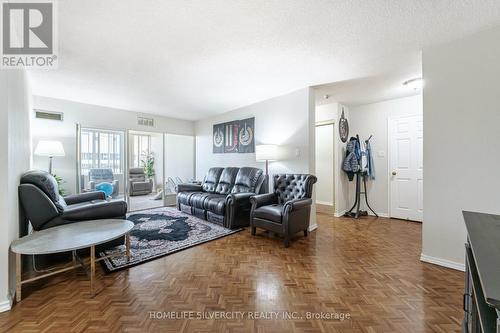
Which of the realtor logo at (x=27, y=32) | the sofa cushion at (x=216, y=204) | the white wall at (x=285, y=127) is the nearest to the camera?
the realtor logo at (x=27, y=32)

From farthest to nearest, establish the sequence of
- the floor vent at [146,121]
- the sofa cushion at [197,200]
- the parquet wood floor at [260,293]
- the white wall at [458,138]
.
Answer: the floor vent at [146,121], the sofa cushion at [197,200], the white wall at [458,138], the parquet wood floor at [260,293]

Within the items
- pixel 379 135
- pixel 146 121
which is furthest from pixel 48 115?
pixel 379 135

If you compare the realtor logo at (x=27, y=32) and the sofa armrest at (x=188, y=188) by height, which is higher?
the realtor logo at (x=27, y=32)

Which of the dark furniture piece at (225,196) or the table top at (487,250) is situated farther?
the dark furniture piece at (225,196)

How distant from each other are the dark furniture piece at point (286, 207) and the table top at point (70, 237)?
5.81 feet

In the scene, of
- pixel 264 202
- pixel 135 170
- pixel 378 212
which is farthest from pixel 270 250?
pixel 135 170

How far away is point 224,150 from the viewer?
5.36 meters

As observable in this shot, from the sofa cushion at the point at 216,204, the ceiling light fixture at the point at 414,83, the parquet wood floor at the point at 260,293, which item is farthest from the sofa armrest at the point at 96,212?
the ceiling light fixture at the point at 414,83

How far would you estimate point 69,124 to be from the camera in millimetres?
4395

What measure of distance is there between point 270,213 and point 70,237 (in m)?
2.27

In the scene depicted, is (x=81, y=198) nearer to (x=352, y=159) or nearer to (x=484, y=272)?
(x=484, y=272)

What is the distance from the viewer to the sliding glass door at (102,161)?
4714 mm

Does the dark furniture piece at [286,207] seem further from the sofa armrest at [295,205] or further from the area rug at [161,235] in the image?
the area rug at [161,235]

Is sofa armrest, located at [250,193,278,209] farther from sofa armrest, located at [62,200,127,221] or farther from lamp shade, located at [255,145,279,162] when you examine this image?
sofa armrest, located at [62,200,127,221]
